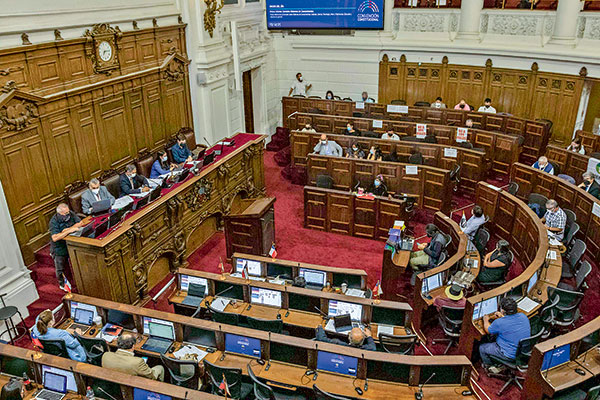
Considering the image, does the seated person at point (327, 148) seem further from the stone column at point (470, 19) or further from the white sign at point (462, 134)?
the stone column at point (470, 19)

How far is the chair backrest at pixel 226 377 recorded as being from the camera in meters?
5.20

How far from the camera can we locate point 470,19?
13.7m

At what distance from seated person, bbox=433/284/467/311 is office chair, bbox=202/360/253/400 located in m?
2.95

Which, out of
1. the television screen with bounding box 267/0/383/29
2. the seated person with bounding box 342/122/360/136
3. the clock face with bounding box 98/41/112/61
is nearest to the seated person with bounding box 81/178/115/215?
the clock face with bounding box 98/41/112/61

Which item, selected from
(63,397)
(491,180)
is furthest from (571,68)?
(63,397)

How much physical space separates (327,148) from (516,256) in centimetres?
482

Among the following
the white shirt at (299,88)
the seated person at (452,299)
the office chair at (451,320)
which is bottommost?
the office chair at (451,320)

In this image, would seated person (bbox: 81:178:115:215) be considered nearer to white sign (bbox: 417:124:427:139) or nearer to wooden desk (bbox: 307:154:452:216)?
wooden desk (bbox: 307:154:452:216)

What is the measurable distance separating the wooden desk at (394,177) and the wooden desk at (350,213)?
0.86m

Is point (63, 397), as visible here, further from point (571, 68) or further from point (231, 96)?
point (571, 68)

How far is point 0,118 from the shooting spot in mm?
7254

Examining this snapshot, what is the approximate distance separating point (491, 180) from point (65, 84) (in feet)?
31.7

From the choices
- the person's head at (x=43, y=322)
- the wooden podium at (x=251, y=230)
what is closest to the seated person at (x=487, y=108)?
the wooden podium at (x=251, y=230)

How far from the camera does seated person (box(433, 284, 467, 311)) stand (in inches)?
269
